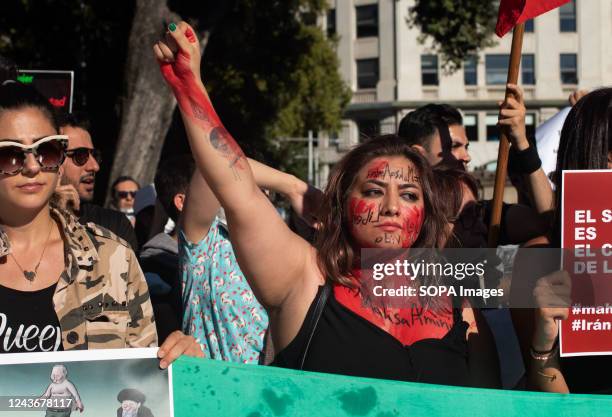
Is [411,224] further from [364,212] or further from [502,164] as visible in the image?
[502,164]

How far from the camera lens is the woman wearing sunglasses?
244 centimetres

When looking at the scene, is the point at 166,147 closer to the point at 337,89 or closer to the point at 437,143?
the point at 337,89

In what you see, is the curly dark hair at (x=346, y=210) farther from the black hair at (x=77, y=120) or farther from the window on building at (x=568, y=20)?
the window on building at (x=568, y=20)

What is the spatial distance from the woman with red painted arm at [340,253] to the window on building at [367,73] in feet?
165

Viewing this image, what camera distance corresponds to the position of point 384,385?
234 cm

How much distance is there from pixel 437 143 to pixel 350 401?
2.12 m

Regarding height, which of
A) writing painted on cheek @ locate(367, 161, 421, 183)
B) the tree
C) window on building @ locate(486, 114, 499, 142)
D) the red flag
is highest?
the tree

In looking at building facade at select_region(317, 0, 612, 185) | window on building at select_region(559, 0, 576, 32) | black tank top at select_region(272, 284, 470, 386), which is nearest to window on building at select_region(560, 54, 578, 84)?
building facade at select_region(317, 0, 612, 185)

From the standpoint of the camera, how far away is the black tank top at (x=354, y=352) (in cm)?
240

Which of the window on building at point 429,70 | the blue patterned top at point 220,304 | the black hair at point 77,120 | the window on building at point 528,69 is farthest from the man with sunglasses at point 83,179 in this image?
the window on building at point 528,69

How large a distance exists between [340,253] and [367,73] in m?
51.2

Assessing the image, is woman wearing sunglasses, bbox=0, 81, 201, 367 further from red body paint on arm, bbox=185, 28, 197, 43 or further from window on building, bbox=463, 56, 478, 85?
window on building, bbox=463, 56, 478, 85

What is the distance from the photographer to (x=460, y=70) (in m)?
50.4

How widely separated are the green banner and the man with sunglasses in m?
1.59
